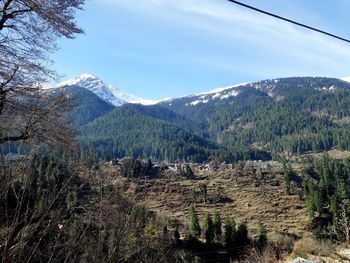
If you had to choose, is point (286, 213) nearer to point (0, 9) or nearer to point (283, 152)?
point (0, 9)

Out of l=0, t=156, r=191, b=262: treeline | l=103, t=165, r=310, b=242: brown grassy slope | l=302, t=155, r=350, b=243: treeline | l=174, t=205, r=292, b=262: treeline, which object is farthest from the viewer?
l=103, t=165, r=310, b=242: brown grassy slope

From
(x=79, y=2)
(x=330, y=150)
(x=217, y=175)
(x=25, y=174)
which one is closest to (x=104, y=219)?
(x=25, y=174)

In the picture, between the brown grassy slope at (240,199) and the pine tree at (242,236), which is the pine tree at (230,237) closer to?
the pine tree at (242,236)

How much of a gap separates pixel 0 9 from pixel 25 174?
415 centimetres

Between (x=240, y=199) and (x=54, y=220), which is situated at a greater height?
(x=54, y=220)

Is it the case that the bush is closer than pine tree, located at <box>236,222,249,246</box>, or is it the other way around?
the bush

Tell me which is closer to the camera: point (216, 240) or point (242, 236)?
point (242, 236)

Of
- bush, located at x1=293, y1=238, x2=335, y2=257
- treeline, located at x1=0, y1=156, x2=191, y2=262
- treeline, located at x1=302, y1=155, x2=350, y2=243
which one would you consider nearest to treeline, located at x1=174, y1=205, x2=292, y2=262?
treeline, located at x1=302, y1=155, x2=350, y2=243

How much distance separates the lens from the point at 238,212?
8038 centimetres

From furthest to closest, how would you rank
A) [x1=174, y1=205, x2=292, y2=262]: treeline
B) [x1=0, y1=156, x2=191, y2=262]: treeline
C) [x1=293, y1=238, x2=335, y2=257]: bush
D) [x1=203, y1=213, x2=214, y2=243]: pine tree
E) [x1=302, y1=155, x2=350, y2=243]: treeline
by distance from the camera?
[x1=302, y1=155, x2=350, y2=243]: treeline < [x1=203, y1=213, x2=214, y2=243]: pine tree < [x1=174, y1=205, x2=292, y2=262]: treeline < [x1=293, y1=238, x2=335, y2=257]: bush < [x1=0, y1=156, x2=191, y2=262]: treeline

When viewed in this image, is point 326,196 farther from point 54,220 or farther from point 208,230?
point 54,220

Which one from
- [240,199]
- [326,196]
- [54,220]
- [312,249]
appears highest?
[54,220]

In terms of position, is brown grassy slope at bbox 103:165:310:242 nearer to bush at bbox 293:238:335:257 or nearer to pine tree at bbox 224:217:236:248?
pine tree at bbox 224:217:236:248

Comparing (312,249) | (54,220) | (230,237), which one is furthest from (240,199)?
(54,220)
